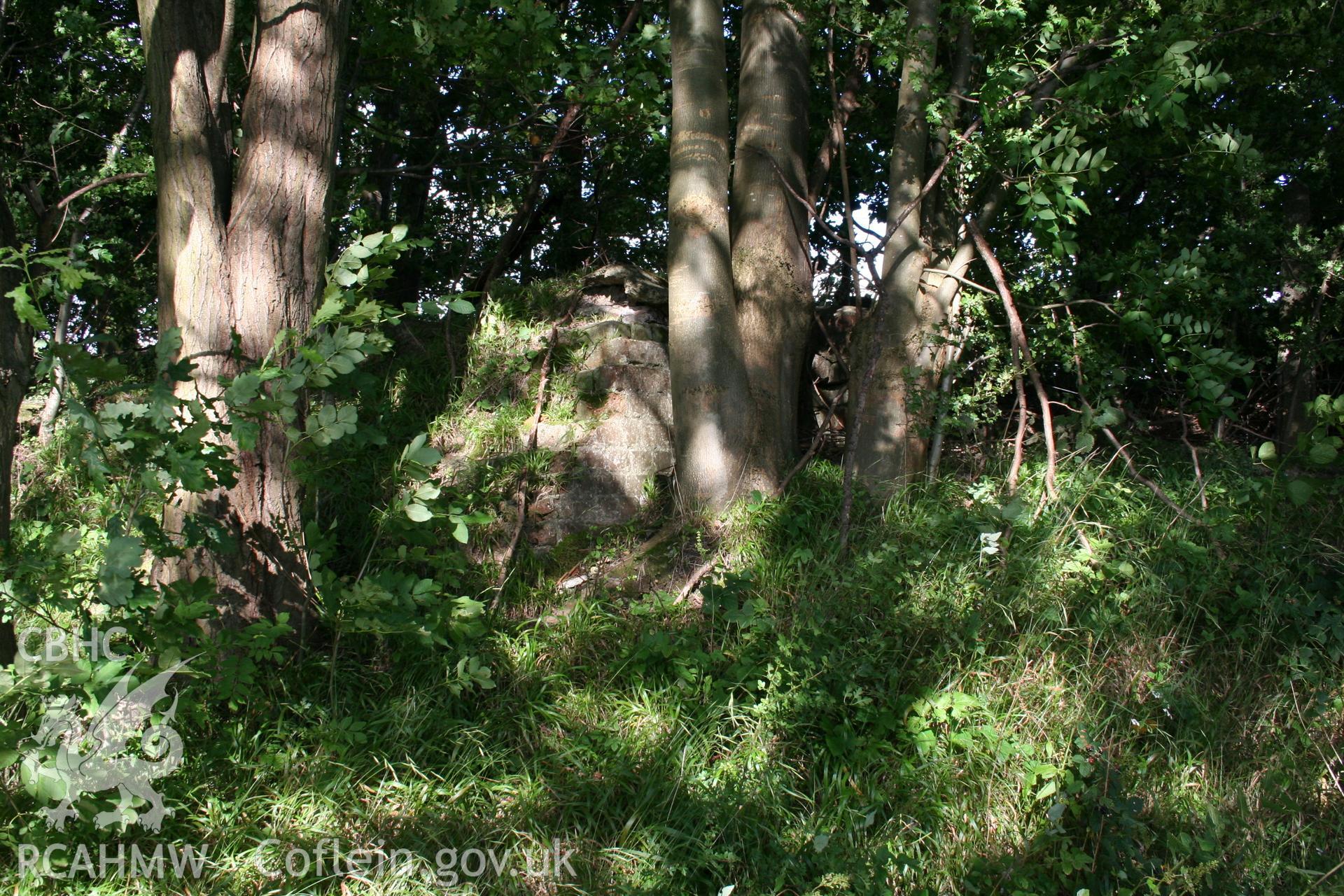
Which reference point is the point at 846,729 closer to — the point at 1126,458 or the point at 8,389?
the point at 1126,458

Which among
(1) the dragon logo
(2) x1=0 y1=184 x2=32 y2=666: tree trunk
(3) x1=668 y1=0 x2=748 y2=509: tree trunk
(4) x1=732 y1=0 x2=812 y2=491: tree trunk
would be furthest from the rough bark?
(2) x1=0 y1=184 x2=32 y2=666: tree trunk

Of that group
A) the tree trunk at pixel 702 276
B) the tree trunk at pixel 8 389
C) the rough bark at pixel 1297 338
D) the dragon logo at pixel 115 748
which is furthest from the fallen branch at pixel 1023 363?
the tree trunk at pixel 8 389

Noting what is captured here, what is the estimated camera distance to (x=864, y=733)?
3428 mm

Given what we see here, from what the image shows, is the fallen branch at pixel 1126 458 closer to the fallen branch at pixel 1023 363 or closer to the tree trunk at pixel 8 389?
the fallen branch at pixel 1023 363

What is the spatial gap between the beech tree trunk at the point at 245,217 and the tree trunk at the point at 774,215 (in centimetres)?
233

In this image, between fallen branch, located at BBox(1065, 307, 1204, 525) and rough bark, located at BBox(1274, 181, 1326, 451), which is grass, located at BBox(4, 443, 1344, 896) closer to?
fallen branch, located at BBox(1065, 307, 1204, 525)

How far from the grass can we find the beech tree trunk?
510 mm

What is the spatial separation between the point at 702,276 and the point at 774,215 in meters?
0.65

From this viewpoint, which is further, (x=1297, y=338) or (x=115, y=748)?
(x=1297, y=338)

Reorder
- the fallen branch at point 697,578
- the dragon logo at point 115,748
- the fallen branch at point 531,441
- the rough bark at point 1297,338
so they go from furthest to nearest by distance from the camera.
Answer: the rough bark at point 1297,338 → the fallen branch at point 531,441 → the fallen branch at point 697,578 → the dragon logo at point 115,748

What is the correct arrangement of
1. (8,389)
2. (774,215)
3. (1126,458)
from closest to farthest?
(8,389) < (1126,458) < (774,215)

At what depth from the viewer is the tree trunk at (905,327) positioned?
15.5 ft
